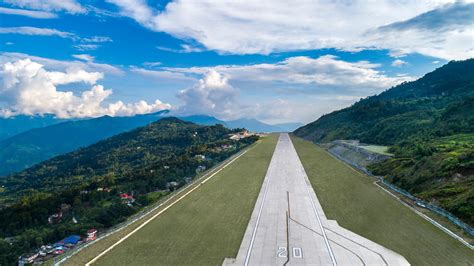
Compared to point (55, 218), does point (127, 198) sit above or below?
above

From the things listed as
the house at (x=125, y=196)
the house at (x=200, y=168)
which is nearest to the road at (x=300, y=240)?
the house at (x=125, y=196)

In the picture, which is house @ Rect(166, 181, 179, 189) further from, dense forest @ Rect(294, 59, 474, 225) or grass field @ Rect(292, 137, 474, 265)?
dense forest @ Rect(294, 59, 474, 225)

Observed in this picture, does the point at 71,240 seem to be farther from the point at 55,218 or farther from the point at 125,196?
the point at 125,196

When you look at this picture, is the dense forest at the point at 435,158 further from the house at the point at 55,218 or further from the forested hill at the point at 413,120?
the house at the point at 55,218

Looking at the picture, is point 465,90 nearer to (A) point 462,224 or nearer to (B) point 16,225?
(A) point 462,224

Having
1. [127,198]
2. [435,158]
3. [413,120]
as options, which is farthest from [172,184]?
[413,120]

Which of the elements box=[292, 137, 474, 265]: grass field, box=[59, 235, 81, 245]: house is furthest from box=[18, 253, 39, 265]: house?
box=[292, 137, 474, 265]: grass field

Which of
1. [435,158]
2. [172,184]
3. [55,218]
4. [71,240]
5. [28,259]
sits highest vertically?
[435,158]
